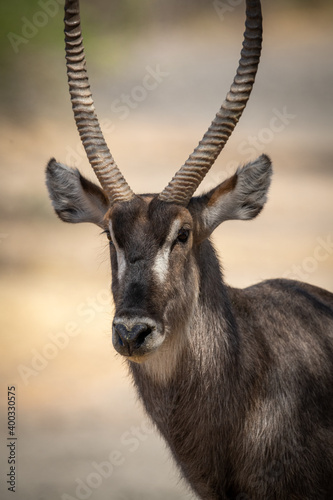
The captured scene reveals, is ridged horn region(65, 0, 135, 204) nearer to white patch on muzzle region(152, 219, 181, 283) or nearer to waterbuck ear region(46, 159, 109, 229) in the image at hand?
waterbuck ear region(46, 159, 109, 229)

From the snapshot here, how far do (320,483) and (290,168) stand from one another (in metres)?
12.8

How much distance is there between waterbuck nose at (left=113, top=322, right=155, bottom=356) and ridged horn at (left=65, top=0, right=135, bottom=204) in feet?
5.18

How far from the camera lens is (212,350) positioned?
7.73m

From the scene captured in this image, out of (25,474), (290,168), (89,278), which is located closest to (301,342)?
(25,474)

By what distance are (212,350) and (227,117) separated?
2.14 m

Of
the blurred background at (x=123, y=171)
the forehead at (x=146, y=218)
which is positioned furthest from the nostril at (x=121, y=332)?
the blurred background at (x=123, y=171)

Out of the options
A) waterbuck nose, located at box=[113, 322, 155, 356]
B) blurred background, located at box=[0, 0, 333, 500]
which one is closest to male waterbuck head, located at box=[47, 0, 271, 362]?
waterbuck nose, located at box=[113, 322, 155, 356]

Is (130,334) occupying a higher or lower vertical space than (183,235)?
lower

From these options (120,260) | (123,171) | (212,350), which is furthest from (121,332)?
(123,171)

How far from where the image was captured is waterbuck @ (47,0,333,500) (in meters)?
7.39

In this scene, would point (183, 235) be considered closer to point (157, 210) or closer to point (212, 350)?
point (157, 210)

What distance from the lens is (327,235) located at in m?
18.1

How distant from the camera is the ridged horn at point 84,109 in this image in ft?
25.8

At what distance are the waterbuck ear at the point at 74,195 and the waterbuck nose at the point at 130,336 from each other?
1.86m
